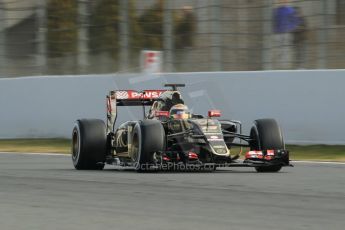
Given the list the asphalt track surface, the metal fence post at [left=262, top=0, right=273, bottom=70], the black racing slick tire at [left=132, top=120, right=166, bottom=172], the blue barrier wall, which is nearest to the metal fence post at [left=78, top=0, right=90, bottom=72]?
the blue barrier wall

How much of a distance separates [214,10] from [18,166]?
5753 mm

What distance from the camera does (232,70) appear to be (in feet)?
56.5

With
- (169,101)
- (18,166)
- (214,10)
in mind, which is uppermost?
(214,10)

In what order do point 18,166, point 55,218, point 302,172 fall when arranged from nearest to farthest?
point 55,218 → point 302,172 → point 18,166

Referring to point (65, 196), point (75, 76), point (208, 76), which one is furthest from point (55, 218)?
point (75, 76)

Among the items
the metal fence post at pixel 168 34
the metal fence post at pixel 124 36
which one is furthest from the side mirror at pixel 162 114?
the metal fence post at pixel 124 36

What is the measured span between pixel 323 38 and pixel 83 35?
595 centimetres

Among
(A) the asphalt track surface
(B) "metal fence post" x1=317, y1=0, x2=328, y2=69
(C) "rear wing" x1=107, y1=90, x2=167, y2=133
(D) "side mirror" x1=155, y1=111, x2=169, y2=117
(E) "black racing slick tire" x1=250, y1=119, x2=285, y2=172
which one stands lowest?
(A) the asphalt track surface

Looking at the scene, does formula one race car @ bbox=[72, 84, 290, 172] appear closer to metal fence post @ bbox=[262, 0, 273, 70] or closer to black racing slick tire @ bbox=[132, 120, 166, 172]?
black racing slick tire @ bbox=[132, 120, 166, 172]

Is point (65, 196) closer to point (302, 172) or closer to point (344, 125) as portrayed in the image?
point (302, 172)

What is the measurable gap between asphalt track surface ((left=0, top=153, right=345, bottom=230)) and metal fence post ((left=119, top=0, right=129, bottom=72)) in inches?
260

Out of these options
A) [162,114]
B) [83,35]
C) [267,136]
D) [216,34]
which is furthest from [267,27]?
[267,136]

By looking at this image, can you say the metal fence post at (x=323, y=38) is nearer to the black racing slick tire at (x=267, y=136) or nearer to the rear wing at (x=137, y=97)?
the rear wing at (x=137, y=97)

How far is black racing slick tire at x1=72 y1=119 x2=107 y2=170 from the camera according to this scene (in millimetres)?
12406
